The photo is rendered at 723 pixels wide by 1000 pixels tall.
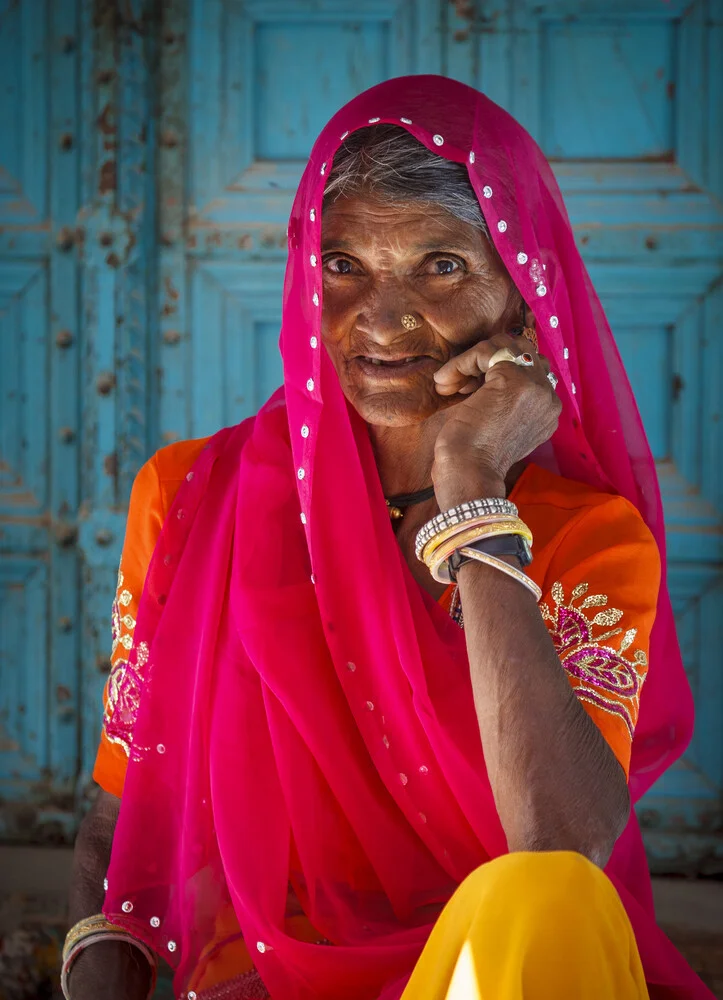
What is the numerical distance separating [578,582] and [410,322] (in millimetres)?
491

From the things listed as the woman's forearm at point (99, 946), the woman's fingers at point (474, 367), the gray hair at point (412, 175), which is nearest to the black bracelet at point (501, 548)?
the woman's fingers at point (474, 367)

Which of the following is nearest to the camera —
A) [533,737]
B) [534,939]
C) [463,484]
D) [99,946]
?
[534,939]

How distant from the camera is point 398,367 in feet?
5.48

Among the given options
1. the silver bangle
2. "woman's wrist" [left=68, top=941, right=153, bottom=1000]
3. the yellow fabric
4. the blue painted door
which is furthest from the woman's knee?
the blue painted door

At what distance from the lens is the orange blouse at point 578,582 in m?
1.45

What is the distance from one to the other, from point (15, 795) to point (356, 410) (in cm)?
167

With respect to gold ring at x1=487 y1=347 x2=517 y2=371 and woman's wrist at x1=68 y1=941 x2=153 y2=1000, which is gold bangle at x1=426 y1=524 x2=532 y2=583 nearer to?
gold ring at x1=487 y1=347 x2=517 y2=371

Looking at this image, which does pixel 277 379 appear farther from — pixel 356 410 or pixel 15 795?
pixel 15 795

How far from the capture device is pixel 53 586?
2764 mm

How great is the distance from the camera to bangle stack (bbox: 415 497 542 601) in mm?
1395

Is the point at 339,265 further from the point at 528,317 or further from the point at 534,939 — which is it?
the point at 534,939

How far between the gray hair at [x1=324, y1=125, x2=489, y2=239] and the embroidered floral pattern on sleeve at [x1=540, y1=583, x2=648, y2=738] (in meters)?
0.62

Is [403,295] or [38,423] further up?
[403,295]

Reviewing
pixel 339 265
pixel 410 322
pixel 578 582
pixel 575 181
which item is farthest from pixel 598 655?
pixel 575 181
